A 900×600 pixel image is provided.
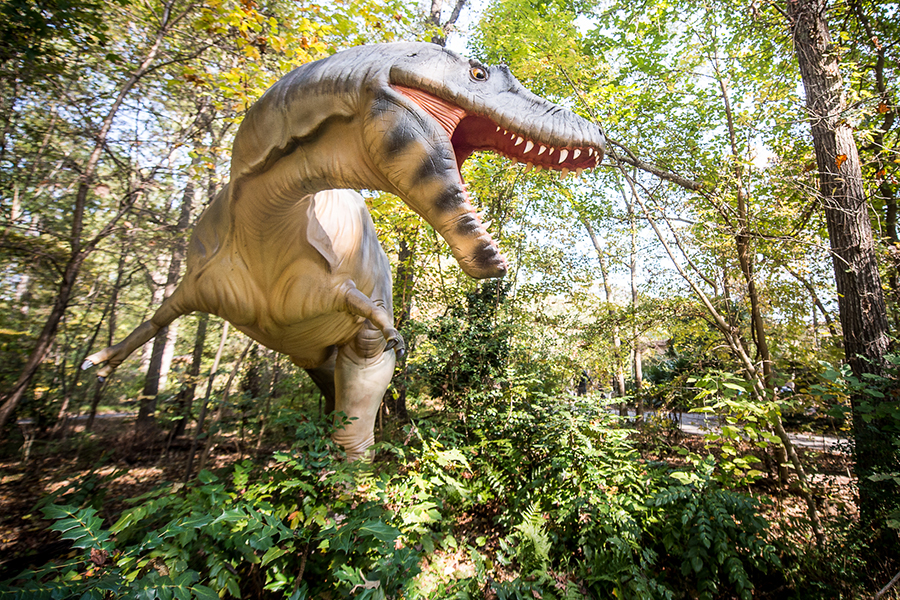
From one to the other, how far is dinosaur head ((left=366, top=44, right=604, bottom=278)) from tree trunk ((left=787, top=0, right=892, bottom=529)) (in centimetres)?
319

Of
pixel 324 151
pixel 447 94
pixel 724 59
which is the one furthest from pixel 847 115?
pixel 324 151

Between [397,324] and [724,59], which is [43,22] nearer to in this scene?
[397,324]

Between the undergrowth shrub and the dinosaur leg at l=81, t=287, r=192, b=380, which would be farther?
the undergrowth shrub

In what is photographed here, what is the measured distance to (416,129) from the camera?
4.54ft

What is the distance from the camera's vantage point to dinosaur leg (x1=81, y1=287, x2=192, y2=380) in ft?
6.55

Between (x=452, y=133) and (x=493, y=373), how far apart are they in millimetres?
4454

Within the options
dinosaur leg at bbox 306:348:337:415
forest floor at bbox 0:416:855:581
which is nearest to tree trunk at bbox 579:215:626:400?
forest floor at bbox 0:416:855:581

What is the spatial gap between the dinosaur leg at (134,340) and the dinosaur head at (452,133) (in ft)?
4.79

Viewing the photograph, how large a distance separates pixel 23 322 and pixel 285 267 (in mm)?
4072

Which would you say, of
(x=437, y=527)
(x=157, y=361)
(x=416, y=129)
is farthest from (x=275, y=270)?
(x=157, y=361)

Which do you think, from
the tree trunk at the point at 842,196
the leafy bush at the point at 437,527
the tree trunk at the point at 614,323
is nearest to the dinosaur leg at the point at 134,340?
the leafy bush at the point at 437,527

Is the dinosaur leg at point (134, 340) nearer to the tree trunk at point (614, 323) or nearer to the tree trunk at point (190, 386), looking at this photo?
the tree trunk at point (190, 386)

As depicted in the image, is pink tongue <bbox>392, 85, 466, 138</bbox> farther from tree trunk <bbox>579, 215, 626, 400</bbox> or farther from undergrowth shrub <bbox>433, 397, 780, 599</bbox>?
tree trunk <bbox>579, 215, 626, 400</bbox>

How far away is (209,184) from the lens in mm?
4418
